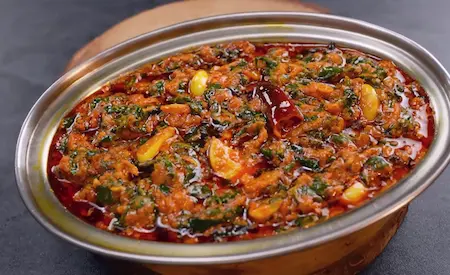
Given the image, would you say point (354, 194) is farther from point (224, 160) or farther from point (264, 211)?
point (224, 160)

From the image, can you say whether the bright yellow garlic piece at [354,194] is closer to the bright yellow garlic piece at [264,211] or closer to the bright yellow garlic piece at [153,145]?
the bright yellow garlic piece at [264,211]

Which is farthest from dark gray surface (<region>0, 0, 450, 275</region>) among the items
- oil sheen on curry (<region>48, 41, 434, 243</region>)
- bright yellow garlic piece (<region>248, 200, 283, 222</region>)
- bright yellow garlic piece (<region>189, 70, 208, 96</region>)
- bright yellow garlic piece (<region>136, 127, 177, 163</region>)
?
bright yellow garlic piece (<region>189, 70, 208, 96</region>)

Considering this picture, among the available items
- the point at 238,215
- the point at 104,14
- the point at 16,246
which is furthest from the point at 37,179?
the point at 104,14

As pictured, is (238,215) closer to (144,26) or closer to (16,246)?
(16,246)

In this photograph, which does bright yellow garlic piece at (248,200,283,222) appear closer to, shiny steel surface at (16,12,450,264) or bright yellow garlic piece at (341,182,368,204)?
shiny steel surface at (16,12,450,264)

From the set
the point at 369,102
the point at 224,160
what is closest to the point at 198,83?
the point at 224,160

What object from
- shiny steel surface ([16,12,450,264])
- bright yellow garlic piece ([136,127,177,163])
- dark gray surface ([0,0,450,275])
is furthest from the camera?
dark gray surface ([0,0,450,275])
